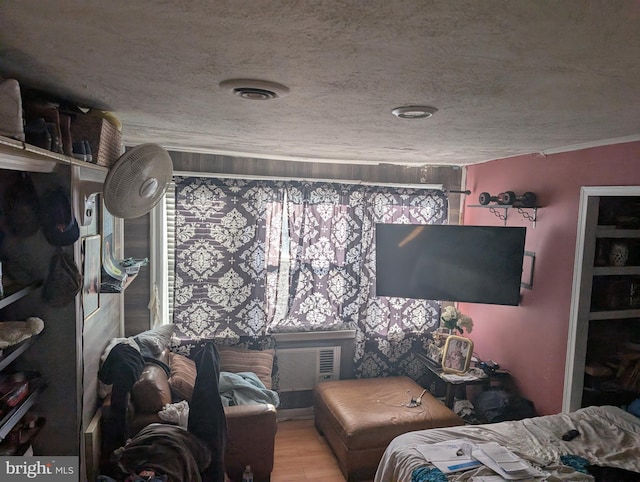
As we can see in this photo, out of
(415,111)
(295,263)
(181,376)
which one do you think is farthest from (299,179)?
(415,111)

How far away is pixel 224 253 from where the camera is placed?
3871 mm

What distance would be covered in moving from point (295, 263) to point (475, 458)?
2232 millimetres

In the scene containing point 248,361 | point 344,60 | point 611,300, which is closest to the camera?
point 344,60

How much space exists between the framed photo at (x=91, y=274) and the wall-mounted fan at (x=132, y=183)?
114 mm

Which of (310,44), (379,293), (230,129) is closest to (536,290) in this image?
(379,293)

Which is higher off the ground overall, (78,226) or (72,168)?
(72,168)

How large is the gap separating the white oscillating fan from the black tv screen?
2010 millimetres

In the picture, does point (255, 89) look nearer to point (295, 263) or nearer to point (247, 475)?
point (247, 475)

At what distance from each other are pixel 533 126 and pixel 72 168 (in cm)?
214

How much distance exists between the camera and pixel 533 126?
7.25ft

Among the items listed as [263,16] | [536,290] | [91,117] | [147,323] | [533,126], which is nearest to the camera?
[263,16]

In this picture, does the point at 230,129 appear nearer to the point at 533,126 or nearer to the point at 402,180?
the point at 533,126

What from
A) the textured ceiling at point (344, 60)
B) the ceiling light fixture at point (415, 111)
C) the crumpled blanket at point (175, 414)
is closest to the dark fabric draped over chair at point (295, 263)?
the crumpled blanket at point (175, 414)

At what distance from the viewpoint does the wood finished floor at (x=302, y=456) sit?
10.9ft
